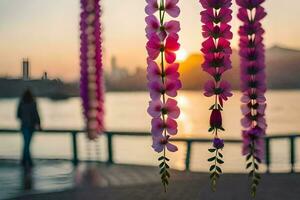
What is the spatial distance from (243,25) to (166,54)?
1.24 feet

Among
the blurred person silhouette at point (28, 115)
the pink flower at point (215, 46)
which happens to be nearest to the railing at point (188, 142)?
the blurred person silhouette at point (28, 115)

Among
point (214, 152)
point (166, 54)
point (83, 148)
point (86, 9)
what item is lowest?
point (83, 148)

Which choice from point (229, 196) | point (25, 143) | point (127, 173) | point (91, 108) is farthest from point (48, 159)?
point (91, 108)

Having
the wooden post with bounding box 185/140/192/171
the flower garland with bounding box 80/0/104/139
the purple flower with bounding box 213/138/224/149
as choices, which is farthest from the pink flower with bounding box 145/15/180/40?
the wooden post with bounding box 185/140/192/171

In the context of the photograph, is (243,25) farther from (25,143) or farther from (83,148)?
(83,148)

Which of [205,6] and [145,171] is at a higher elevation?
[205,6]

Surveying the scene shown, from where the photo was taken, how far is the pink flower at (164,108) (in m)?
3.08

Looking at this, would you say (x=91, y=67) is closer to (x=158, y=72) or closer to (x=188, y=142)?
(x=158, y=72)

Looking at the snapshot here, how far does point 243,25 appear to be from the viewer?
305 centimetres

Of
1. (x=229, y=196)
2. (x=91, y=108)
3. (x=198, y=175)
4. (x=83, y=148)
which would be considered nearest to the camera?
(x=91, y=108)

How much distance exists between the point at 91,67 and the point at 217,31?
3.98 meters

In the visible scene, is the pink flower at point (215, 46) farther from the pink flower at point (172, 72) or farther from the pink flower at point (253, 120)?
the pink flower at point (253, 120)

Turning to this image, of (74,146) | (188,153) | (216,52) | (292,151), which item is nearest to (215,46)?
(216,52)

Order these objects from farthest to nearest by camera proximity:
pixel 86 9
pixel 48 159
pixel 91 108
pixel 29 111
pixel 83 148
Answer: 1. pixel 83 148
2. pixel 48 159
3. pixel 29 111
4. pixel 91 108
5. pixel 86 9
